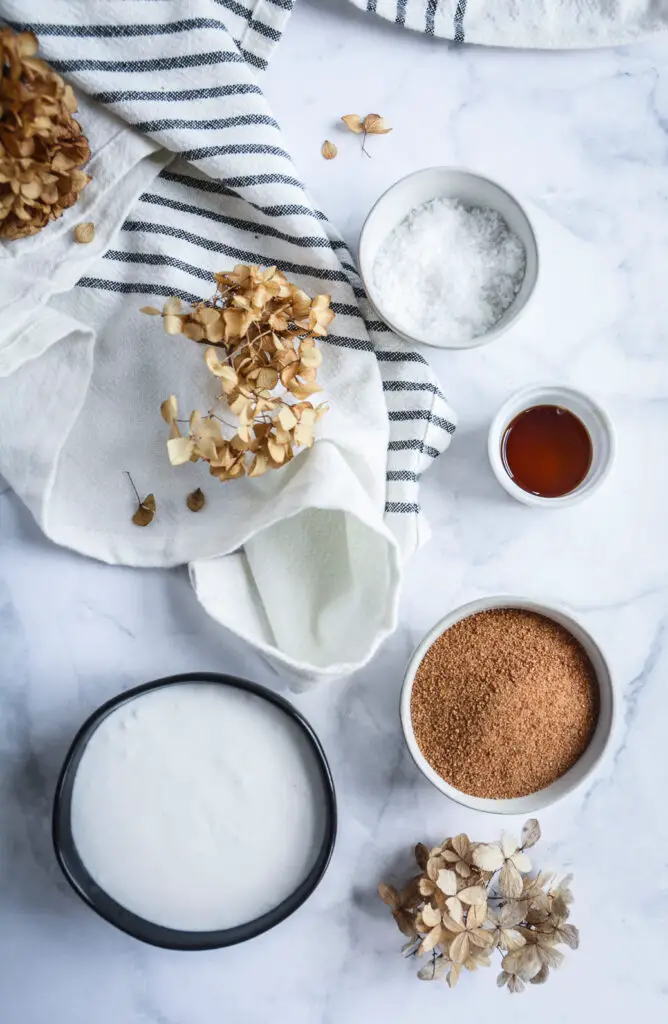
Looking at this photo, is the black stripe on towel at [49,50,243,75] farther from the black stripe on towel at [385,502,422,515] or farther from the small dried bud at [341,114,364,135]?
the black stripe on towel at [385,502,422,515]

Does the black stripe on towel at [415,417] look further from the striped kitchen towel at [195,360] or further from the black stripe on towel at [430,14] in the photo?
the black stripe on towel at [430,14]

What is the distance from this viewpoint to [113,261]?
3.42 feet

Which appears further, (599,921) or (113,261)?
(599,921)

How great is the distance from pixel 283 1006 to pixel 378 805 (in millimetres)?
260

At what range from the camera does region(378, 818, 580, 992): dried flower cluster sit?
40.4 inches

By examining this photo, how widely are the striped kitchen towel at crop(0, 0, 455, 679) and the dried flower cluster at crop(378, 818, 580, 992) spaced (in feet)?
0.83

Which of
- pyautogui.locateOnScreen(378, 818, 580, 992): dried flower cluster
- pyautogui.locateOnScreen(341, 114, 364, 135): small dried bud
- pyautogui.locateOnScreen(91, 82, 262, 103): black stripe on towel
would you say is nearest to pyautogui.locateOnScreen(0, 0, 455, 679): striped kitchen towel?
pyautogui.locateOnScreen(91, 82, 262, 103): black stripe on towel

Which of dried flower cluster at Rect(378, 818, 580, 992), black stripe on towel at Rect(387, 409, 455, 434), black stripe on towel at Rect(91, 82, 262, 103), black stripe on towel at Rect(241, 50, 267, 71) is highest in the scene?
black stripe on towel at Rect(241, 50, 267, 71)

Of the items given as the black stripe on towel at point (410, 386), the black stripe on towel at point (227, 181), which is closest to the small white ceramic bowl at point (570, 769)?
the black stripe on towel at point (410, 386)

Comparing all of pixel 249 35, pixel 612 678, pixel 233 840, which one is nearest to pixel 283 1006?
pixel 233 840

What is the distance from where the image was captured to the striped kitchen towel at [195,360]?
3.19 feet

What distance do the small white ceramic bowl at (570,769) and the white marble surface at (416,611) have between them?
0.09 meters

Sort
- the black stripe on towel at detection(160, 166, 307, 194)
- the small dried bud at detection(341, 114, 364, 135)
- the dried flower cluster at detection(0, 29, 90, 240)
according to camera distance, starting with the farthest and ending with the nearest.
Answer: the small dried bud at detection(341, 114, 364, 135) < the black stripe on towel at detection(160, 166, 307, 194) < the dried flower cluster at detection(0, 29, 90, 240)

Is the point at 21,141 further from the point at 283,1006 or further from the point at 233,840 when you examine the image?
the point at 283,1006
